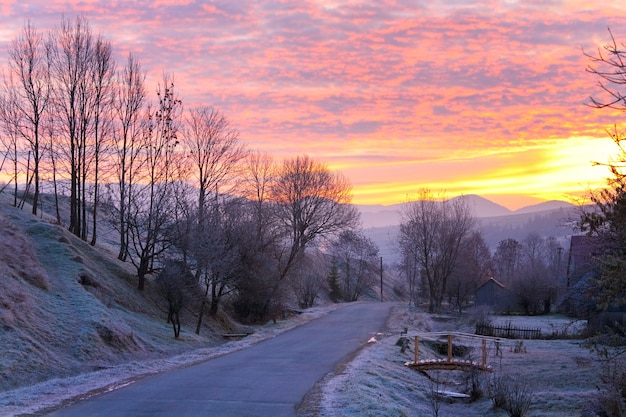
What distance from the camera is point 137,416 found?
11297mm

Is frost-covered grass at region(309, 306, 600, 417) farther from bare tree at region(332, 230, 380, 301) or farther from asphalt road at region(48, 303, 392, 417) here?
bare tree at region(332, 230, 380, 301)

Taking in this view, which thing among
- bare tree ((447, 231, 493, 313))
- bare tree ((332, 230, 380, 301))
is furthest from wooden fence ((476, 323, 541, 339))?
bare tree ((332, 230, 380, 301))

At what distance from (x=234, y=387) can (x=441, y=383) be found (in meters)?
10.2

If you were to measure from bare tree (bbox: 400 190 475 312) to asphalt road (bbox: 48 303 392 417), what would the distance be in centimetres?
3561

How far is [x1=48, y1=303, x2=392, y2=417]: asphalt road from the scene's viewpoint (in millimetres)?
11922

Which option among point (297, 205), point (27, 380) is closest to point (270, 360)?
point (27, 380)

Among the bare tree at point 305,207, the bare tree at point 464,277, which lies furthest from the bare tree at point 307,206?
the bare tree at point 464,277

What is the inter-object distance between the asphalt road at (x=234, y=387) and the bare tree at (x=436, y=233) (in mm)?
35606

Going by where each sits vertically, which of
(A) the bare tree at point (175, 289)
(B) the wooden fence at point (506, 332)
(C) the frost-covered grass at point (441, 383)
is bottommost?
(B) the wooden fence at point (506, 332)

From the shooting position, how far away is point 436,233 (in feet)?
197

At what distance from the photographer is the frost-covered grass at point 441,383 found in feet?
45.8

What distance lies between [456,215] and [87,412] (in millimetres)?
53701

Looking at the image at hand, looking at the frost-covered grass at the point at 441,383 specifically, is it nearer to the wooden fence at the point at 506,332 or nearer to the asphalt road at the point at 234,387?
the asphalt road at the point at 234,387

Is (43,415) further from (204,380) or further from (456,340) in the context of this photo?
(456,340)
